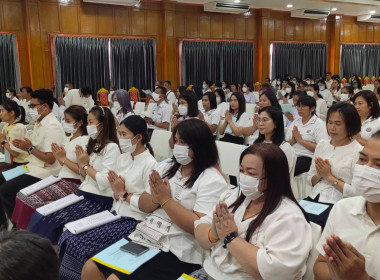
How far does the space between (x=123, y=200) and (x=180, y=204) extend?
0.65 metres

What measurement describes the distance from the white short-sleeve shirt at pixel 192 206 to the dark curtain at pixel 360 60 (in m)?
14.0

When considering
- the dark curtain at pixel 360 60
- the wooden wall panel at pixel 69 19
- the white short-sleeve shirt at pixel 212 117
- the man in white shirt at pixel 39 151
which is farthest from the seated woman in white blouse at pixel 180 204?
the dark curtain at pixel 360 60

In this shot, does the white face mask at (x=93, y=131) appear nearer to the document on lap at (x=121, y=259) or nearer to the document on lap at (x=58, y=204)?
the document on lap at (x=58, y=204)

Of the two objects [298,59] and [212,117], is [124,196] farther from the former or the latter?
[298,59]

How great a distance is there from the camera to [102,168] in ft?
10.4

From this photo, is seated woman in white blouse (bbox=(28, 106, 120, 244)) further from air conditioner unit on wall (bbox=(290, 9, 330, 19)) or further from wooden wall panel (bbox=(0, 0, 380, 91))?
air conditioner unit on wall (bbox=(290, 9, 330, 19))

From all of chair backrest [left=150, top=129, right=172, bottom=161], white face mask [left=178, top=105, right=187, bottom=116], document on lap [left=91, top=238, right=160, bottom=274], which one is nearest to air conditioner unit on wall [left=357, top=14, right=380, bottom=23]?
white face mask [left=178, top=105, right=187, bottom=116]

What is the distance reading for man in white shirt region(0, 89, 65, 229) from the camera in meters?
3.62

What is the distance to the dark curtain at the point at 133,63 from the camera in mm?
10250

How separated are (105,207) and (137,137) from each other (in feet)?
2.16

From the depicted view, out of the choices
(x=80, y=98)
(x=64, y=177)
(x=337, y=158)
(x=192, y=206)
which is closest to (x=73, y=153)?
(x=64, y=177)

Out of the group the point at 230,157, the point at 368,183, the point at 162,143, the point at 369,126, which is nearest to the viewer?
the point at 368,183

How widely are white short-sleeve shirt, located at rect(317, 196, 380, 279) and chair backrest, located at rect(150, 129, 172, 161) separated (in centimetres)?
281

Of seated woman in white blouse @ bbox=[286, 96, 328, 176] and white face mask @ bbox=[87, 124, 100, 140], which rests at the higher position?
white face mask @ bbox=[87, 124, 100, 140]
